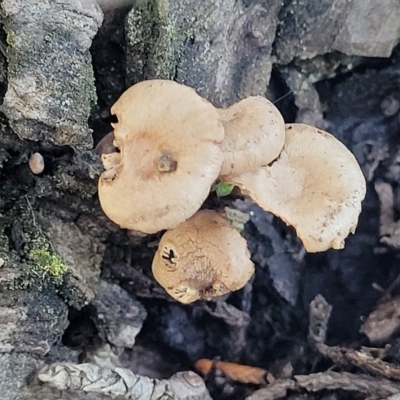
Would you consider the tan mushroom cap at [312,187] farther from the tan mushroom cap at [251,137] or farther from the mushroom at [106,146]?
the mushroom at [106,146]

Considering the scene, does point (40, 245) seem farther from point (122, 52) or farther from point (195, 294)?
point (122, 52)

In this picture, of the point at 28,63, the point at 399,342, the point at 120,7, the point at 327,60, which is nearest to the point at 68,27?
the point at 28,63

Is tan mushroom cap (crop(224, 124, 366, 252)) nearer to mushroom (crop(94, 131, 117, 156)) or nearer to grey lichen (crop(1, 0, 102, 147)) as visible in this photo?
mushroom (crop(94, 131, 117, 156))

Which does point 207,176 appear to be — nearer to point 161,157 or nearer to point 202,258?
point 161,157

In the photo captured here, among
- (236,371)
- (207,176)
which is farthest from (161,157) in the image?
(236,371)

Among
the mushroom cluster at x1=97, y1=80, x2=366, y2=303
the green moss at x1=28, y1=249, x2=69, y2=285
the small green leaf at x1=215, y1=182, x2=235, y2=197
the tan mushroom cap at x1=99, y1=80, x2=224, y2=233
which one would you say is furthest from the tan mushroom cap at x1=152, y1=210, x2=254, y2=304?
the green moss at x1=28, y1=249, x2=69, y2=285

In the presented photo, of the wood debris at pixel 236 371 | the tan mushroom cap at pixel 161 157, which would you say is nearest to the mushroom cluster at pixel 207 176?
the tan mushroom cap at pixel 161 157
